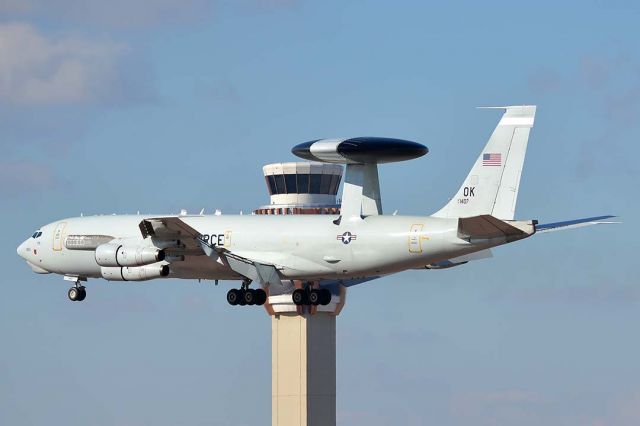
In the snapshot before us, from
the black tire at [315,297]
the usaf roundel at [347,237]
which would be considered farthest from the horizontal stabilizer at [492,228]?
the black tire at [315,297]

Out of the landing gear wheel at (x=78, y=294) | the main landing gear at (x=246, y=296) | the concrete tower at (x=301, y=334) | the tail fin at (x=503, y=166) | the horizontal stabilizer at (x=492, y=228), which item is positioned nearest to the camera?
the horizontal stabilizer at (x=492, y=228)

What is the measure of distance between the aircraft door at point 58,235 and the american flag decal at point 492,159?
23.0 metres

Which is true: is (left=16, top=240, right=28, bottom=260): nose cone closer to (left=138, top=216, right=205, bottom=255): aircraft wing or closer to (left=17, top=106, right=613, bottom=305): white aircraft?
(left=17, top=106, right=613, bottom=305): white aircraft

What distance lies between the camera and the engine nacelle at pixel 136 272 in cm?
8588

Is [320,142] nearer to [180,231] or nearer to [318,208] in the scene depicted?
[180,231]

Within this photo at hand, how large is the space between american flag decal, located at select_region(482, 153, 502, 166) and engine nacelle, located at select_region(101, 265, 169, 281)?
1613cm

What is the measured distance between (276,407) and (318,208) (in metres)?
14.0

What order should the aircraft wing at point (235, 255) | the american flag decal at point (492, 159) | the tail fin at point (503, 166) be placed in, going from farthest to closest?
1. the aircraft wing at point (235, 255)
2. the american flag decal at point (492, 159)
3. the tail fin at point (503, 166)

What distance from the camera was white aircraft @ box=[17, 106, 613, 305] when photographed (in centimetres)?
7869

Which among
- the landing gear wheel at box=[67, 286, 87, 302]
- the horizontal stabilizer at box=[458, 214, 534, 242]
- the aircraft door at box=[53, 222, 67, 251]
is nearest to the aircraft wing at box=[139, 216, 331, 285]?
the aircraft door at box=[53, 222, 67, 251]

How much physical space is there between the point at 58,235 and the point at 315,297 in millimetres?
13066

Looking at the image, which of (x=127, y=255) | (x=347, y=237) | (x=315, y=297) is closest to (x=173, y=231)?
(x=127, y=255)

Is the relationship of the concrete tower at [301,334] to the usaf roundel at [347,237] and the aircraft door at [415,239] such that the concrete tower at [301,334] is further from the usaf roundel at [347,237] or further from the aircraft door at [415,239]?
the aircraft door at [415,239]

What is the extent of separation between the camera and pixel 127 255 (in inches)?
3322
